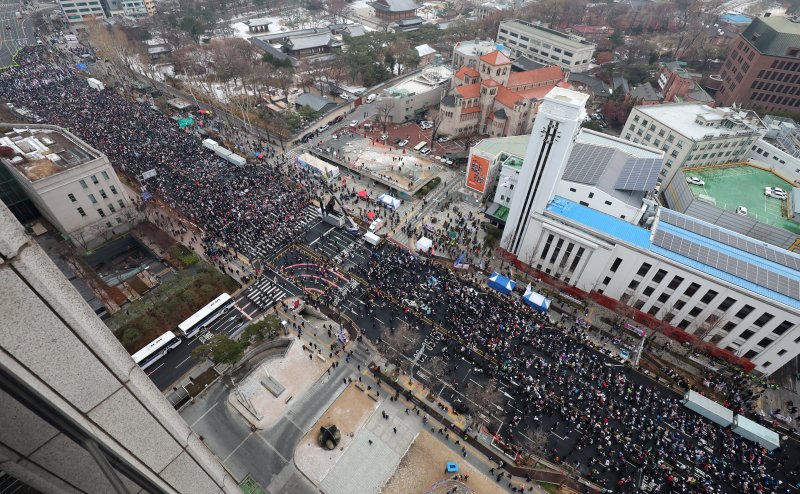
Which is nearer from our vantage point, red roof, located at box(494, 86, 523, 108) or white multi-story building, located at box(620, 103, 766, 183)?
white multi-story building, located at box(620, 103, 766, 183)

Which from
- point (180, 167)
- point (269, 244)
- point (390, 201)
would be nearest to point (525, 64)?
point (390, 201)

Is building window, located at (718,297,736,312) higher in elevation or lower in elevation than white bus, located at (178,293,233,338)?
higher

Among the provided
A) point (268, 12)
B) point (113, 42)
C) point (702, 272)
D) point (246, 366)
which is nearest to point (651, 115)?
point (702, 272)

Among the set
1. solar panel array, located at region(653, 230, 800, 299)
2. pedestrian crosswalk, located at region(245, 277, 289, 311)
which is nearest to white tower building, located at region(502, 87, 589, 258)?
solar panel array, located at region(653, 230, 800, 299)

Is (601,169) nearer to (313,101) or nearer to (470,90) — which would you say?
(470,90)

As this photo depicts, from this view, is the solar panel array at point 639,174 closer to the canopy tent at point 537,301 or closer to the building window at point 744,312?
the building window at point 744,312

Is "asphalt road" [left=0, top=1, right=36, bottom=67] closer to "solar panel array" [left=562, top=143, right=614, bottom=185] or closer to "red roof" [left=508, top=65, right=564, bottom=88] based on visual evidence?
"red roof" [left=508, top=65, right=564, bottom=88]

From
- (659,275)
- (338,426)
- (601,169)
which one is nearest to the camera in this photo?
(338,426)
